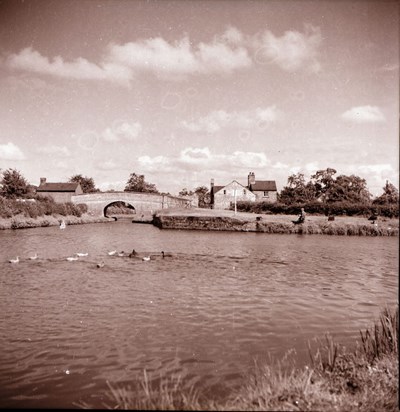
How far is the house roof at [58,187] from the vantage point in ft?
264

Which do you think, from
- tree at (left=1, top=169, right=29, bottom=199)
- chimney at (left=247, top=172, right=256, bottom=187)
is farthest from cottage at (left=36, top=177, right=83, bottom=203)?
chimney at (left=247, top=172, right=256, bottom=187)

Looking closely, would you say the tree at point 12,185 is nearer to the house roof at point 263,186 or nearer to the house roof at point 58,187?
the house roof at point 58,187

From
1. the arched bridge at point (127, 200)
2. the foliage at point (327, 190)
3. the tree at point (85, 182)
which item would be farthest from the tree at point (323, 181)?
the tree at point (85, 182)

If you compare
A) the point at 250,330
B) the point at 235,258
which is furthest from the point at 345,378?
the point at 235,258

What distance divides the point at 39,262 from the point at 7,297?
7.08 m

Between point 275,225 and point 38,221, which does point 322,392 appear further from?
point 38,221

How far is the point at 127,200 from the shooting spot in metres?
65.4

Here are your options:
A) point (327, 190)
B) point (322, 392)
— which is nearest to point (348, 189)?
point (327, 190)

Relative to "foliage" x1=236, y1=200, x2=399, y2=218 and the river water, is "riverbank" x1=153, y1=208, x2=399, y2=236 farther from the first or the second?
the river water

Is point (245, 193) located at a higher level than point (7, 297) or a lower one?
higher

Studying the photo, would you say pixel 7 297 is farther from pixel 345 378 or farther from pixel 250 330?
pixel 345 378

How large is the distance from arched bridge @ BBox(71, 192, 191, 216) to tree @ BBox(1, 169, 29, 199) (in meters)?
9.99

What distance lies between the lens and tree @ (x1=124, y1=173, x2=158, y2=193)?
107963 mm

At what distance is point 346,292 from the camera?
45.3 feet
